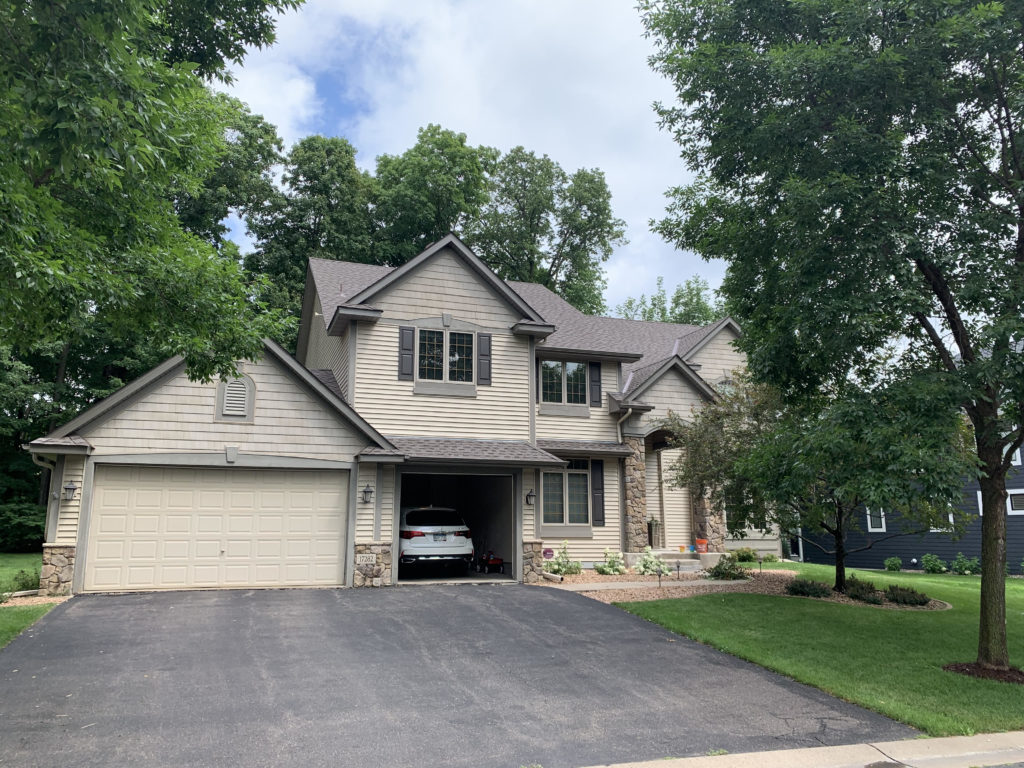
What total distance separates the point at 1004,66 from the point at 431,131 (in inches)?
1209

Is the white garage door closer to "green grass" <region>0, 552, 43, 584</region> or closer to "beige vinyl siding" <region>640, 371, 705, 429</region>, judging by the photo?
"green grass" <region>0, 552, 43, 584</region>

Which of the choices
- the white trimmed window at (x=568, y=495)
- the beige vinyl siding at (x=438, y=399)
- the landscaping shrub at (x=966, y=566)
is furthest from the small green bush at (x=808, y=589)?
the landscaping shrub at (x=966, y=566)

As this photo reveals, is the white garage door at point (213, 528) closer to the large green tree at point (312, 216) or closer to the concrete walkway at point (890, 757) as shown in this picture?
the concrete walkway at point (890, 757)

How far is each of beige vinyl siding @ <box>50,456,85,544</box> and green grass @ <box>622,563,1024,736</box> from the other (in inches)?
404

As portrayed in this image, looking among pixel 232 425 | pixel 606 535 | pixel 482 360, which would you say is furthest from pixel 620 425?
pixel 232 425

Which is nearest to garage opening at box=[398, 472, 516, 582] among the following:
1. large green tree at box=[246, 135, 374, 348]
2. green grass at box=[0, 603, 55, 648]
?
green grass at box=[0, 603, 55, 648]

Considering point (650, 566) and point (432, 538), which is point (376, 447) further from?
point (650, 566)

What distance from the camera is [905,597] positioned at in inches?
557

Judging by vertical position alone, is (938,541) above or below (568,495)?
below

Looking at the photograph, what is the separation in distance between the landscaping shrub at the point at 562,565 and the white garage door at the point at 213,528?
515cm

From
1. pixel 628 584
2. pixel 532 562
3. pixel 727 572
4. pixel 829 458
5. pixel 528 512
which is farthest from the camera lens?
pixel 727 572

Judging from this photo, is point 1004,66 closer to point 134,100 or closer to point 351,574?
point 134,100

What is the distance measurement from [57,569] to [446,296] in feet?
31.8

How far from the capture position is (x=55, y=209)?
671cm
